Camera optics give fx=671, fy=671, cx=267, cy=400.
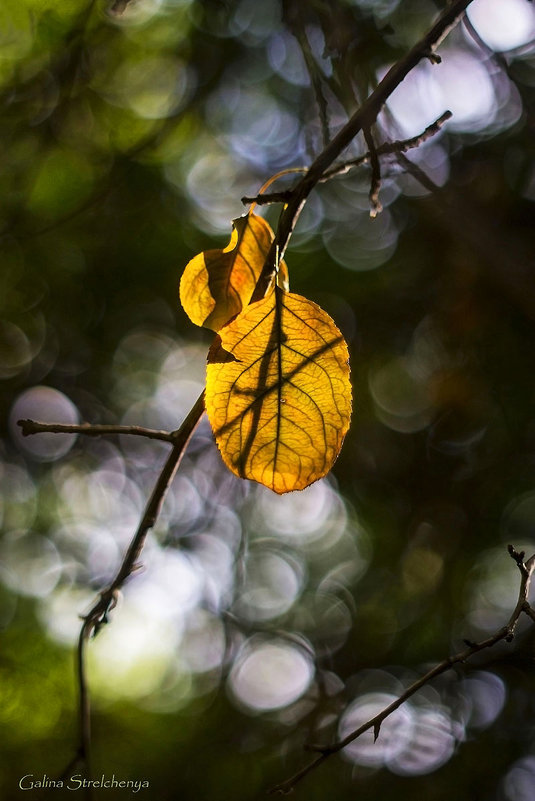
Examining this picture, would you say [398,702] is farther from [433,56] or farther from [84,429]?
[433,56]

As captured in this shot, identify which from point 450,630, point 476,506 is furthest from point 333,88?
point 450,630

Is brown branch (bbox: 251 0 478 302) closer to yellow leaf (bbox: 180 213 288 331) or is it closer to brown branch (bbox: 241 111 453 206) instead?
brown branch (bbox: 241 111 453 206)

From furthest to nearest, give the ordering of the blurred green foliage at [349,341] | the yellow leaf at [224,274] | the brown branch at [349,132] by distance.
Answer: the blurred green foliage at [349,341] → the yellow leaf at [224,274] → the brown branch at [349,132]

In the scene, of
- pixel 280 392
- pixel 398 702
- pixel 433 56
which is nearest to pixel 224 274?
pixel 280 392

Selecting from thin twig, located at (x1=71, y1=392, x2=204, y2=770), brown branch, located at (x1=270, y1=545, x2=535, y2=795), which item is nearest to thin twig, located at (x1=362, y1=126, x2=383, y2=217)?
thin twig, located at (x1=71, y1=392, x2=204, y2=770)

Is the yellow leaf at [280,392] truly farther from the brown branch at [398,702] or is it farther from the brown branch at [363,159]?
the brown branch at [398,702]

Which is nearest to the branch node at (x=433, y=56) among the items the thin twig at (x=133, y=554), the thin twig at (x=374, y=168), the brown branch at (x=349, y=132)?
the brown branch at (x=349, y=132)
